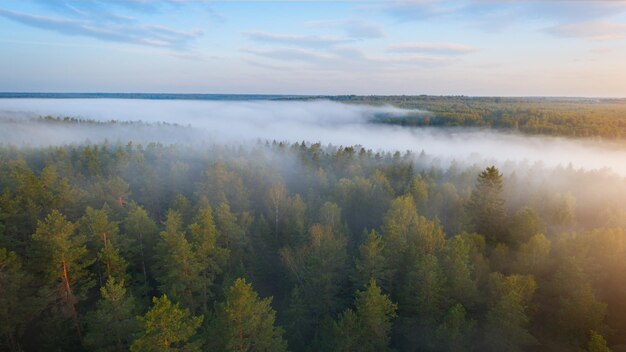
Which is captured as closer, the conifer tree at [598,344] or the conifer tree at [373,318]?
the conifer tree at [598,344]

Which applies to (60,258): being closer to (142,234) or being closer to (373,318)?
(142,234)

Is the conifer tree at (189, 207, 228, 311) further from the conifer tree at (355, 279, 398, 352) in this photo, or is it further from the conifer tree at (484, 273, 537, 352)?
the conifer tree at (484, 273, 537, 352)

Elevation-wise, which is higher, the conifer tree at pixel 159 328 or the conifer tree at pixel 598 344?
the conifer tree at pixel 159 328

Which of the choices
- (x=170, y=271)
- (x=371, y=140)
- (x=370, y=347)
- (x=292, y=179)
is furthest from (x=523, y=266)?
(x=371, y=140)

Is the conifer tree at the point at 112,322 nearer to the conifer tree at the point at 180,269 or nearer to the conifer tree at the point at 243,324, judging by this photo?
the conifer tree at the point at 243,324

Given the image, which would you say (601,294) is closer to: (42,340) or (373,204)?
(373,204)

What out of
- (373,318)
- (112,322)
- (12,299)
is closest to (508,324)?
(373,318)

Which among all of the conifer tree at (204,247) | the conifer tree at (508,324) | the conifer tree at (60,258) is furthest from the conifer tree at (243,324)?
the conifer tree at (508,324)

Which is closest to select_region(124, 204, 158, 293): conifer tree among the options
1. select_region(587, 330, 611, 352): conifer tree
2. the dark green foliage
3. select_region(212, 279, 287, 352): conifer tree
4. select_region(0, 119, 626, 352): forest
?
select_region(0, 119, 626, 352): forest

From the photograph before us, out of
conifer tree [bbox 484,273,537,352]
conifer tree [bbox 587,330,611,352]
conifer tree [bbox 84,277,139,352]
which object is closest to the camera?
conifer tree [bbox 587,330,611,352]
